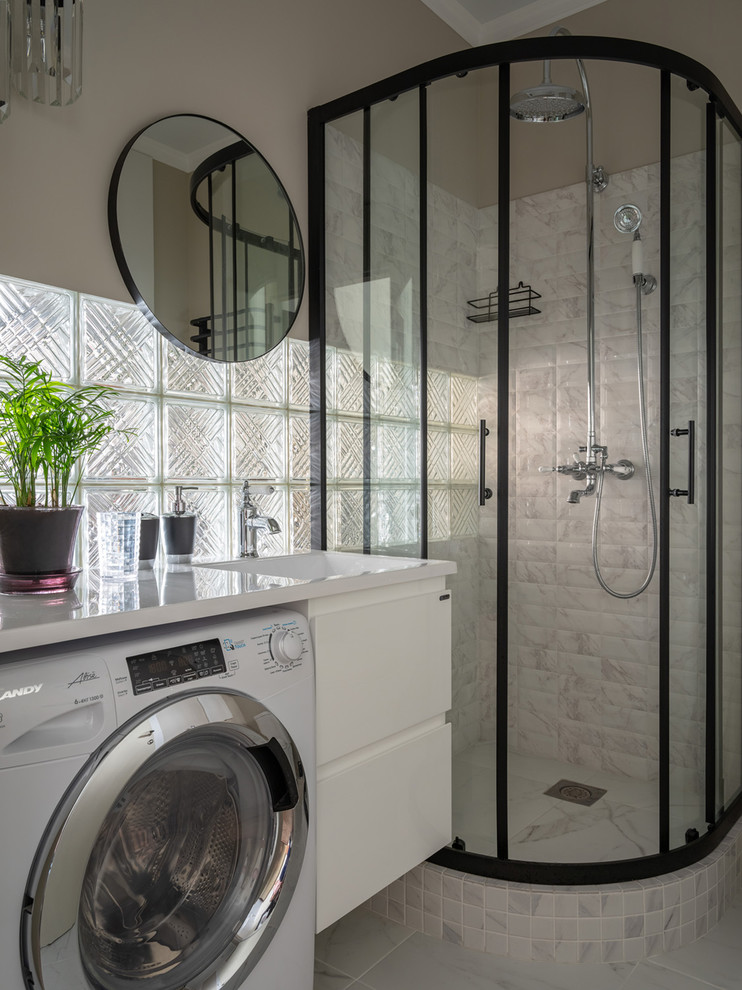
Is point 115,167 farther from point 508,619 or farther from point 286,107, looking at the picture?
point 508,619

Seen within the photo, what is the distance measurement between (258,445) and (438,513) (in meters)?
0.57

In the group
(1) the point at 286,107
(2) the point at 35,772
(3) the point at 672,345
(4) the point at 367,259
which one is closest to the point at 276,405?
(4) the point at 367,259

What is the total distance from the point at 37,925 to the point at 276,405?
1519mm

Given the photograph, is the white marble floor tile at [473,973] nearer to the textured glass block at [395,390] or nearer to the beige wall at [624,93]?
the textured glass block at [395,390]

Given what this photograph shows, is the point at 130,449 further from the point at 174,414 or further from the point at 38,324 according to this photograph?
the point at 38,324

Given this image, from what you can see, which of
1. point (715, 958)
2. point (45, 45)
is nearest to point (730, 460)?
point (715, 958)

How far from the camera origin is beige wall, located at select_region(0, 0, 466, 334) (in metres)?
1.65

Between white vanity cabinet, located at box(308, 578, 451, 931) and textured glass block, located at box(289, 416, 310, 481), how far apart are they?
0.65m

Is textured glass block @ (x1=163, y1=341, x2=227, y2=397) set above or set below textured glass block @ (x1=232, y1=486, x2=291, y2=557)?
above

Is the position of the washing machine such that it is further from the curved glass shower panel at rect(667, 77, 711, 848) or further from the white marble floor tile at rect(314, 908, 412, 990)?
the curved glass shower panel at rect(667, 77, 711, 848)

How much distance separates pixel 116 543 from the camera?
1531 millimetres

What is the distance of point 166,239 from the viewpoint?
1919 mm

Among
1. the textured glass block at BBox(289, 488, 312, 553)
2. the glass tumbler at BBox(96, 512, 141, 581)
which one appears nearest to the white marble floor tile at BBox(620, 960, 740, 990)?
the textured glass block at BBox(289, 488, 312, 553)

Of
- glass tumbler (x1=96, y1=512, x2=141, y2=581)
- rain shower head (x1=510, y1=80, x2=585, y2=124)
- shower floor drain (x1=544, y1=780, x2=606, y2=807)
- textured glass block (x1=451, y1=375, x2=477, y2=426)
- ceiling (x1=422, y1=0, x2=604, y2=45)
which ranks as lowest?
shower floor drain (x1=544, y1=780, x2=606, y2=807)
